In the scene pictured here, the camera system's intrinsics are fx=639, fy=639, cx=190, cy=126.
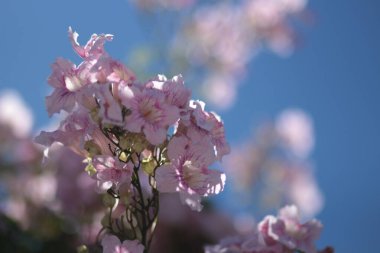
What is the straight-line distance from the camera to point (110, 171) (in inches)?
30.0

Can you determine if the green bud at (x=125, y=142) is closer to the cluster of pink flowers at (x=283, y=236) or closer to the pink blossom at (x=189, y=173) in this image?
the pink blossom at (x=189, y=173)

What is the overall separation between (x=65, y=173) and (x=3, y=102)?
4.32 feet

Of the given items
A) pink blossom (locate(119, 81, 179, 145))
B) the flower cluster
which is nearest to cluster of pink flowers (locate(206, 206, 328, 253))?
the flower cluster

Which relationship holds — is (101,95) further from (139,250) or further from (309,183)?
(309,183)

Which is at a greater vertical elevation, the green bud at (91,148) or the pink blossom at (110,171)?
the green bud at (91,148)

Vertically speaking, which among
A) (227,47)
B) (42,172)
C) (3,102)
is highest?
(227,47)

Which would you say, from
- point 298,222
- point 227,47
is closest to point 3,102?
point 227,47

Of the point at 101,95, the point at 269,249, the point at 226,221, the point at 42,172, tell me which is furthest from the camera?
the point at 42,172

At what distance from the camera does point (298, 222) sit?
3.03 ft

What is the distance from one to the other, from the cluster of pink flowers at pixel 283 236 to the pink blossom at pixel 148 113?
249mm

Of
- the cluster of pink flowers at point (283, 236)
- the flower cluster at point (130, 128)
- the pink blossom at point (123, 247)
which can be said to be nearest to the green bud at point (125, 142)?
the flower cluster at point (130, 128)

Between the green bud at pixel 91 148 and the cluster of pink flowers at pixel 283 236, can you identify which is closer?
the green bud at pixel 91 148

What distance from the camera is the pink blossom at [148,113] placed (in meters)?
0.74

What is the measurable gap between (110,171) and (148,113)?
9 cm
